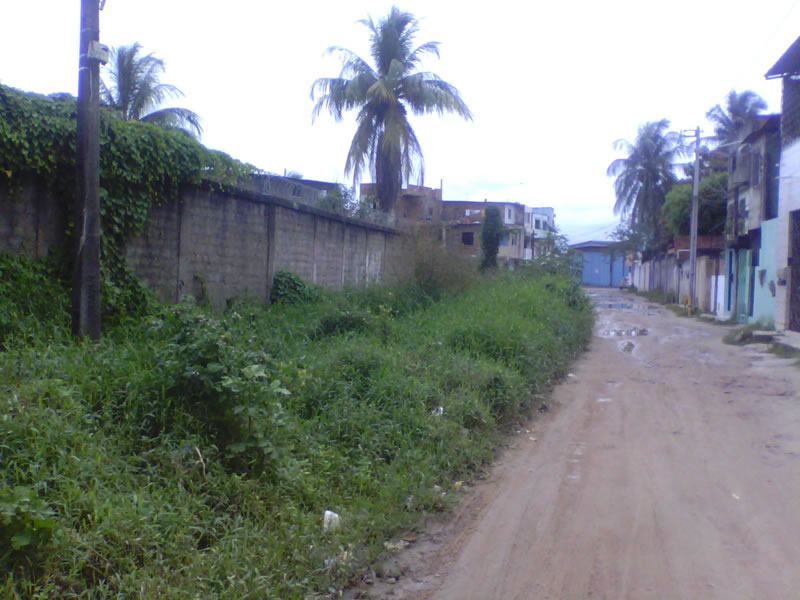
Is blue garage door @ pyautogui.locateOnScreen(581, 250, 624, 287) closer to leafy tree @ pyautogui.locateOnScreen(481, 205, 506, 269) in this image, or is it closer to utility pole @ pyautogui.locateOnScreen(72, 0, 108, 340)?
leafy tree @ pyautogui.locateOnScreen(481, 205, 506, 269)

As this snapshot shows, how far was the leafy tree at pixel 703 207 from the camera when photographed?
3512 centimetres

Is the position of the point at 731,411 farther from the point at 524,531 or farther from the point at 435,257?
the point at 435,257

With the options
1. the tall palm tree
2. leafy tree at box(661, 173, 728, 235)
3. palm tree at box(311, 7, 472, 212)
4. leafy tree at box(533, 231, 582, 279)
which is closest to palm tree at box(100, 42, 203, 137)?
palm tree at box(311, 7, 472, 212)

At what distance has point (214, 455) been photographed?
17.4ft

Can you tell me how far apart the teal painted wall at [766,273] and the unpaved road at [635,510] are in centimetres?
1057

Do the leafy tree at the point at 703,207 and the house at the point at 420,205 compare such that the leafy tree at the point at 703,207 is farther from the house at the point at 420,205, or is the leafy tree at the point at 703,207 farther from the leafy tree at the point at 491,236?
the leafy tree at the point at 491,236

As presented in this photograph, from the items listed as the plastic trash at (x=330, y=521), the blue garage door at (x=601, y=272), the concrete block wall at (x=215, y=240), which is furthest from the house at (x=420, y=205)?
the plastic trash at (x=330, y=521)

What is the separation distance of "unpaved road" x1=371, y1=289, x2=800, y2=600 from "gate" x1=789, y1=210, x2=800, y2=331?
8.61 metres

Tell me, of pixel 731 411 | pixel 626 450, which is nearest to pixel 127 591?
pixel 626 450

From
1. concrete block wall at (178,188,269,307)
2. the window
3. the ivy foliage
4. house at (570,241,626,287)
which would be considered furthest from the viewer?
house at (570,241,626,287)

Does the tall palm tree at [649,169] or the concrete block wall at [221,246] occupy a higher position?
the tall palm tree at [649,169]

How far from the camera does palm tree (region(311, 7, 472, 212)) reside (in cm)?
2220

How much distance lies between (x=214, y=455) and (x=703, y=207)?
1415 inches

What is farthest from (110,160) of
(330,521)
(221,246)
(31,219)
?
(330,521)
